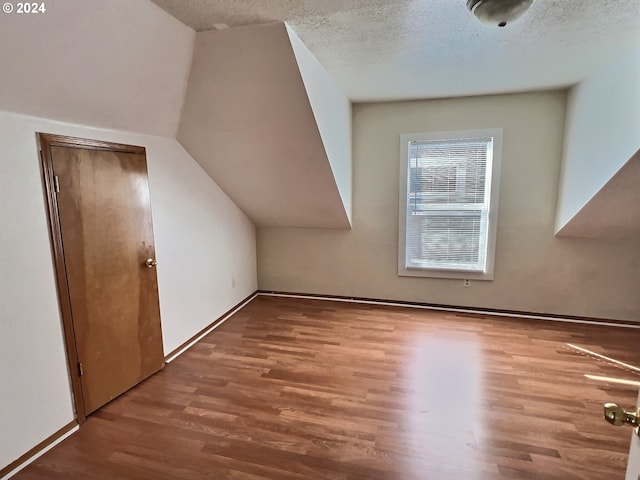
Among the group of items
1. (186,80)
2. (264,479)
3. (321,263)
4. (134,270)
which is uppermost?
(186,80)

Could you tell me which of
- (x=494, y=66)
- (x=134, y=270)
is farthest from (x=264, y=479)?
(x=494, y=66)

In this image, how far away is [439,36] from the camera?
2.06 meters

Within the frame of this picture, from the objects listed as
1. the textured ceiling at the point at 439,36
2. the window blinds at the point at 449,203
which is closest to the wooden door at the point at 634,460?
the textured ceiling at the point at 439,36

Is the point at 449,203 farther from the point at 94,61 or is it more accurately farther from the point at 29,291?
the point at 29,291

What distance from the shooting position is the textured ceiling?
1763 millimetres

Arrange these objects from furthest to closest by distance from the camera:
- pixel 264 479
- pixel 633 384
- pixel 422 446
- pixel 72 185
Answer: pixel 633 384, pixel 72 185, pixel 422 446, pixel 264 479

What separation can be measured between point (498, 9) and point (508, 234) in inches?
99.3

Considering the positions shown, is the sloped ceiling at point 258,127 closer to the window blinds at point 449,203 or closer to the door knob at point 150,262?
the window blinds at point 449,203

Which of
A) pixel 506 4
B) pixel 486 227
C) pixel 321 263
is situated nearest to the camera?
pixel 506 4

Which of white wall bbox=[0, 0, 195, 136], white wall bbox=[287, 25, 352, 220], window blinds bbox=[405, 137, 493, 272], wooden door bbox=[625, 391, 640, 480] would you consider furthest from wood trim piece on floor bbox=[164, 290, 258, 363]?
wooden door bbox=[625, 391, 640, 480]

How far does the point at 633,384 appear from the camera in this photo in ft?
8.09

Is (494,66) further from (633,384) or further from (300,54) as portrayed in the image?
(633,384)

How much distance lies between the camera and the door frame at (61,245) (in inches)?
75.4

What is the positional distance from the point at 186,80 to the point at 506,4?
1947mm
